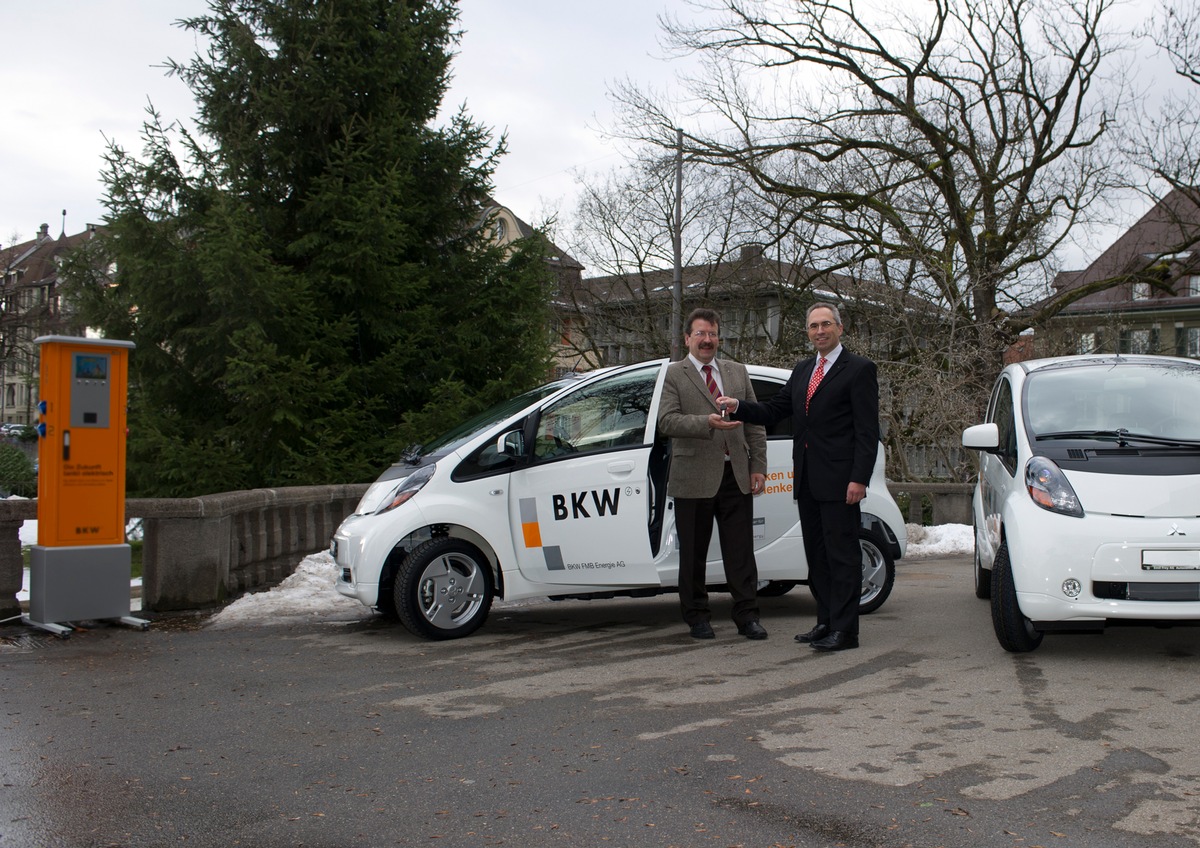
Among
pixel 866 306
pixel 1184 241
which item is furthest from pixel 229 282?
pixel 1184 241

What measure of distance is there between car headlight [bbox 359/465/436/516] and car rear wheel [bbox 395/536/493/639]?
0.33 meters

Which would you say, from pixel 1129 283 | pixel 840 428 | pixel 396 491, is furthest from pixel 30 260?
pixel 840 428

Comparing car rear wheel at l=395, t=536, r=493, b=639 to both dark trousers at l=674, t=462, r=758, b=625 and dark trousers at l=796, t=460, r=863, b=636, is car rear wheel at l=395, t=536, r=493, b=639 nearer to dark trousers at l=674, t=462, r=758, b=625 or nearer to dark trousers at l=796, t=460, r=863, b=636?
dark trousers at l=674, t=462, r=758, b=625

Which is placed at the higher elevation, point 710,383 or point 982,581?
point 710,383

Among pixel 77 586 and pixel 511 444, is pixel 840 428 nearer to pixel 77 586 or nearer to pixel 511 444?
pixel 511 444

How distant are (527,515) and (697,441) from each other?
1213 millimetres

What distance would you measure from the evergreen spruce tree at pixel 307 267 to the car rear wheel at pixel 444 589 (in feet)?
22.9

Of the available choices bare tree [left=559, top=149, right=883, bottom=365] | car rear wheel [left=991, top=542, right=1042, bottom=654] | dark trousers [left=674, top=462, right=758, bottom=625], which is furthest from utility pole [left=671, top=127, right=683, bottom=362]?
car rear wheel [left=991, top=542, right=1042, bottom=654]

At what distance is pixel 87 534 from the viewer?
7820 mm

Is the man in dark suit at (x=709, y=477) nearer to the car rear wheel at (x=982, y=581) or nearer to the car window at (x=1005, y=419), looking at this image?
the car window at (x=1005, y=419)

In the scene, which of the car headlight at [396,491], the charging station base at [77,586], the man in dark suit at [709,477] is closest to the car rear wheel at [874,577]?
the man in dark suit at [709,477]

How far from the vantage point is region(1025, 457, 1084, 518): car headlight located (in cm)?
600

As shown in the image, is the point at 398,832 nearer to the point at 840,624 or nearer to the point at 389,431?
the point at 840,624

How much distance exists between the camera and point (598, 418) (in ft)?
24.6
